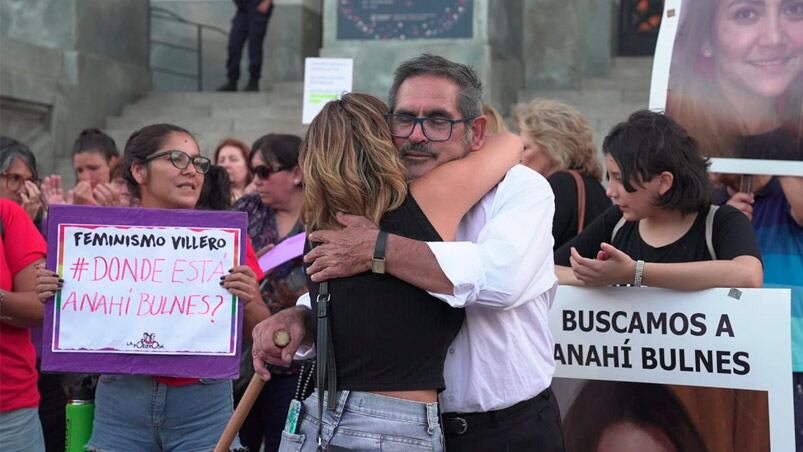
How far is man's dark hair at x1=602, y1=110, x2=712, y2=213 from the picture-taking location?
4.16 meters

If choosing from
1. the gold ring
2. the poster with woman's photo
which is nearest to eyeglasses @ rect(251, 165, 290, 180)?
the poster with woman's photo

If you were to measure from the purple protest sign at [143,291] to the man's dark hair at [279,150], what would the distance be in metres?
1.33

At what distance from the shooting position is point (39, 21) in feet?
44.3

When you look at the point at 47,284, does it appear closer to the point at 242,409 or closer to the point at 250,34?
the point at 242,409

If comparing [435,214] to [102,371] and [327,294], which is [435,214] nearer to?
[327,294]

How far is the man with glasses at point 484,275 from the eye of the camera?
10.6 ft

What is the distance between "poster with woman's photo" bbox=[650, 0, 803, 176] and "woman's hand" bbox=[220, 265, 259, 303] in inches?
73.0

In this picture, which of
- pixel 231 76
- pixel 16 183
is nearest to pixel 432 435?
pixel 16 183

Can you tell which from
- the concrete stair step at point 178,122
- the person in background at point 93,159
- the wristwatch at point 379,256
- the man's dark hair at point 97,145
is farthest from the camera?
the concrete stair step at point 178,122

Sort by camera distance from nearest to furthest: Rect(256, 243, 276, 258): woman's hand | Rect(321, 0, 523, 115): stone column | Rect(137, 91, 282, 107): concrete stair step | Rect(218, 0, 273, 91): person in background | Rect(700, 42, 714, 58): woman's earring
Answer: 1. Rect(700, 42, 714, 58): woman's earring
2. Rect(256, 243, 276, 258): woman's hand
3. Rect(321, 0, 523, 115): stone column
4. Rect(137, 91, 282, 107): concrete stair step
5. Rect(218, 0, 273, 91): person in background

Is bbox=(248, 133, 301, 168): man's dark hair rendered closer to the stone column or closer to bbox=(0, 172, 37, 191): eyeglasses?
bbox=(0, 172, 37, 191): eyeglasses

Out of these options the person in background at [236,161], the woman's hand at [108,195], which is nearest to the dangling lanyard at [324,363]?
the woman's hand at [108,195]

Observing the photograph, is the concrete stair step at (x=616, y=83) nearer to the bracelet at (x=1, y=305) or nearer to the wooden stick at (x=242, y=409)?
the bracelet at (x=1, y=305)

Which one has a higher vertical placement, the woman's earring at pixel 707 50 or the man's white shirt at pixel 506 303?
the woman's earring at pixel 707 50
